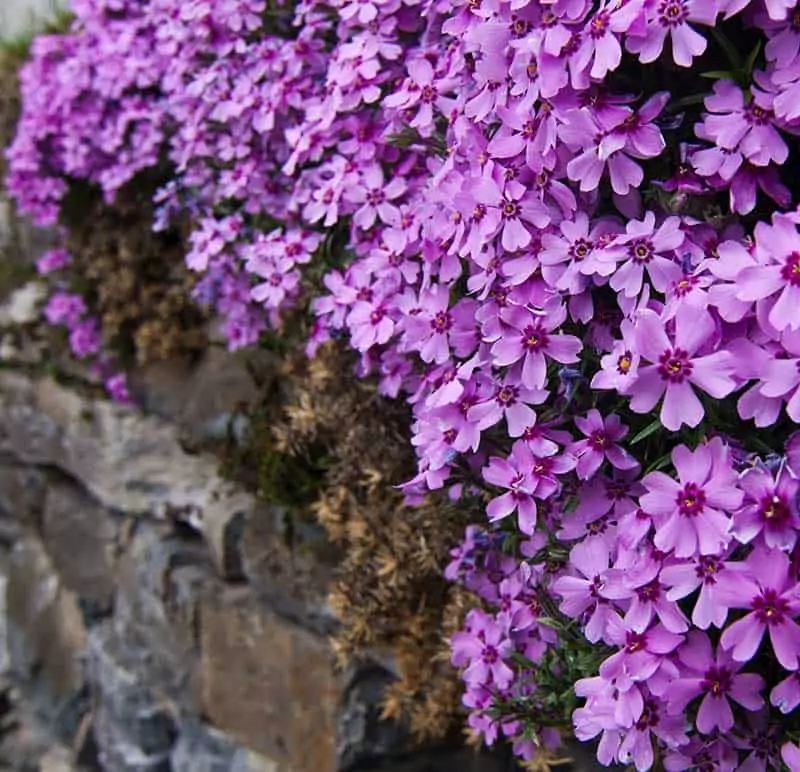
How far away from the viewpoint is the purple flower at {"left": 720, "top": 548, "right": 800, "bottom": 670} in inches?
44.7

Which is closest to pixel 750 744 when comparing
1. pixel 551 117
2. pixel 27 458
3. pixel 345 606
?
pixel 551 117

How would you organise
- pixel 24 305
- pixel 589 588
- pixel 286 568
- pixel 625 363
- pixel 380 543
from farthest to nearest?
pixel 24 305 < pixel 286 568 < pixel 380 543 < pixel 589 588 < pixel 625 363

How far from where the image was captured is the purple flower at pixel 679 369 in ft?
3.76

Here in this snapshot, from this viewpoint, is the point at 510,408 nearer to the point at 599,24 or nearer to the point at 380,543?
the point at 599,24

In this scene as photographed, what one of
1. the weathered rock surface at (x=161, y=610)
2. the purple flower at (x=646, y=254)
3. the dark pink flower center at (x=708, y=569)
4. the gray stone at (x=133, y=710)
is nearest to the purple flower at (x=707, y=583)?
the dark pink flower center at (x=708, y=569)

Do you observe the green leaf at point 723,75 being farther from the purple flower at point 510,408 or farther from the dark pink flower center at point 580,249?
the purple flower at point 510,408

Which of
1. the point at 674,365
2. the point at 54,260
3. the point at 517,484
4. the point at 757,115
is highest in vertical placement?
the point at 757,115

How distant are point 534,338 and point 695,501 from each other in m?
0.32

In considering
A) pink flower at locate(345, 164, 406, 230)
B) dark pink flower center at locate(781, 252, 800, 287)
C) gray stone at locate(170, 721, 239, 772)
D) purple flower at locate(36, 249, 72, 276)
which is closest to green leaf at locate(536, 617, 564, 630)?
dark pink flower center at locate(781, 252, 800, 287)

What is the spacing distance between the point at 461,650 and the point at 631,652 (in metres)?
0.55

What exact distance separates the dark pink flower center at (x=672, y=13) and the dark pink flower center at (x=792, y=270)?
0.32 metres

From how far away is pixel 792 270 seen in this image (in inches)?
43.8

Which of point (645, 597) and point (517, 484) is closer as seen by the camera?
point (645, 597)

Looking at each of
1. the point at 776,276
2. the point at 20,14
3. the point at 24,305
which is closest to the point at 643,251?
the point at 776,276
